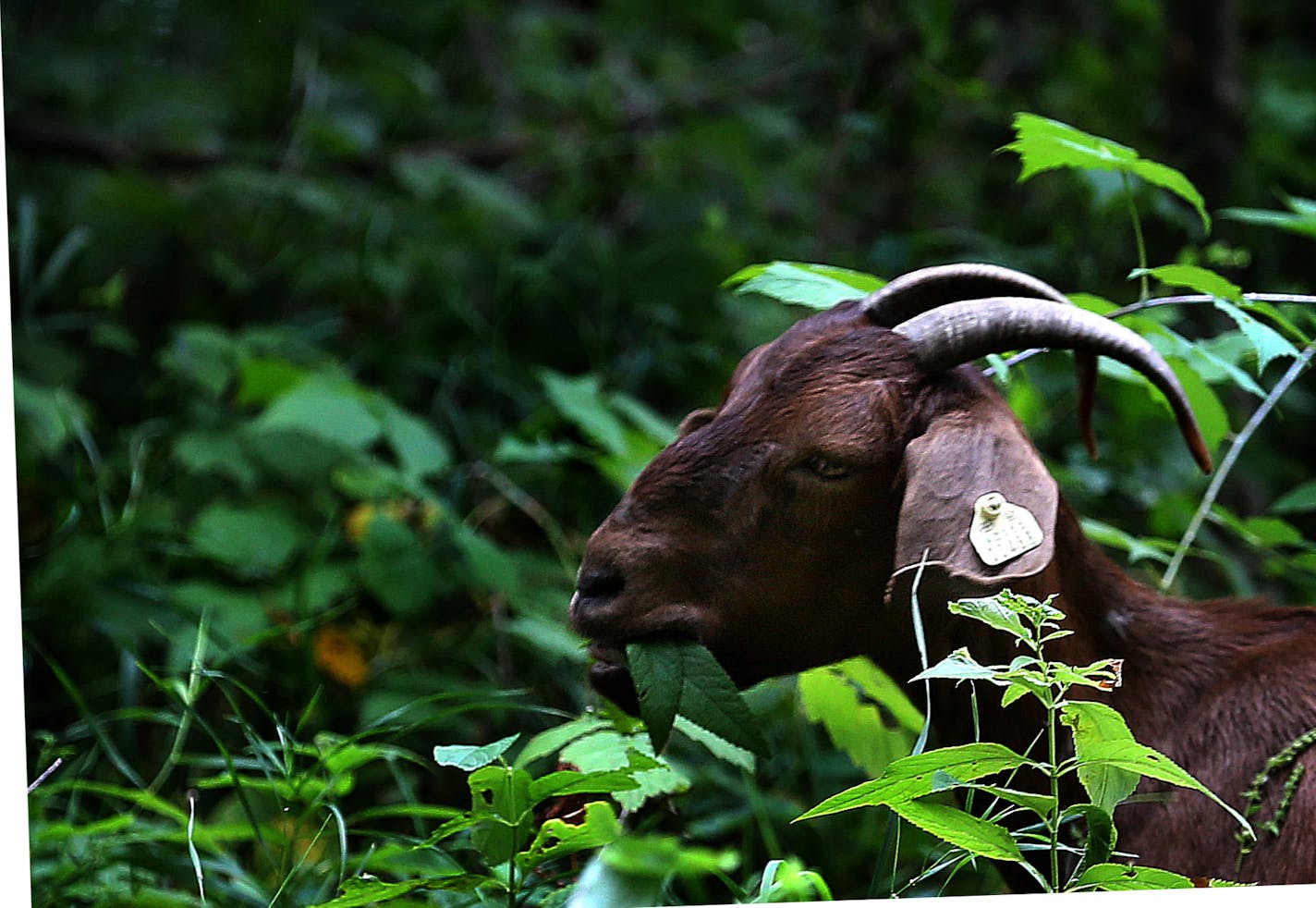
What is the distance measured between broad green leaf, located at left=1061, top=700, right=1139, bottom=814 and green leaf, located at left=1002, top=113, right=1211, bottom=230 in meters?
1.13

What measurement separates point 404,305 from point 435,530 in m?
2.05

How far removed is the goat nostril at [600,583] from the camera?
225 centimetres

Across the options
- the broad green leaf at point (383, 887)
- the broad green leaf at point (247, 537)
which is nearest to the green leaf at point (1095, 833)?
the broad green leaf at point (383, 887)

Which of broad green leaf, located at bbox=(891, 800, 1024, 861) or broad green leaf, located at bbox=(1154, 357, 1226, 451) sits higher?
broad green leaf, located at bbox=(1154, 357, 1226, 451)

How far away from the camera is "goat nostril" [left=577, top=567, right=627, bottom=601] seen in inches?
88.7

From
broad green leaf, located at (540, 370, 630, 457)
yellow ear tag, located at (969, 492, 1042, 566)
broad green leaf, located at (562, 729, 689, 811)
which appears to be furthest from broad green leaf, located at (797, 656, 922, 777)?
broad green leaf, located at (540, 370, 630, 457)

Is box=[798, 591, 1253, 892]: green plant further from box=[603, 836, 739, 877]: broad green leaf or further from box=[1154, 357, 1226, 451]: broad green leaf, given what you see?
box=[1154, 357, 1226, 451]: broad green leaf

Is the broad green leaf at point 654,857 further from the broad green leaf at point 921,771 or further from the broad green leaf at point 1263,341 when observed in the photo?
the broad green leaf at point 1263,341

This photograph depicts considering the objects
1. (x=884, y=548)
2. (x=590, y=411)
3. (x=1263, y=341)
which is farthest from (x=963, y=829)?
(x=590, y=411)

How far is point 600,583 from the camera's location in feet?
7.42

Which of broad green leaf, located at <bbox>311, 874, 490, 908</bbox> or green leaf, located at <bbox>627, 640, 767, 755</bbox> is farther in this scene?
green leaf, located at <bbox>627, 640, 767, 755</bbox>

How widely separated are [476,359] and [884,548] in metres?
3.28

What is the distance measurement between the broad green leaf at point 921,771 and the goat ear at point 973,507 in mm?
282

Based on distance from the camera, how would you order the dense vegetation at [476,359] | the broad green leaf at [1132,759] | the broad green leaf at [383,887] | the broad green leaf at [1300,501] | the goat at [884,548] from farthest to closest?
the broad green leaf at [1300,501], the dense vegetation at [476,359], the goat at [884,548], the broad green leaf at [383,887], the broad green leaf at [1132,759]
